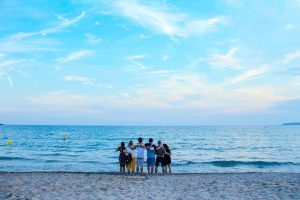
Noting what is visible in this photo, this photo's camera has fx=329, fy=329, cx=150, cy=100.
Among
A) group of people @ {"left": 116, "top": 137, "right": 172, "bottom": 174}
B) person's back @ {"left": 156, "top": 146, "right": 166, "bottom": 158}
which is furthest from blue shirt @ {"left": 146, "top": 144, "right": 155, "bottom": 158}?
person's back @ {"left": 156, "top": 146, "right": 166, "bottom": 158}

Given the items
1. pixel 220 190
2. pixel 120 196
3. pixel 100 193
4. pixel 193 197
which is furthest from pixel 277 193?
pixel 100 193

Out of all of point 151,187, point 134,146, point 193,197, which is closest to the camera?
point 193,197

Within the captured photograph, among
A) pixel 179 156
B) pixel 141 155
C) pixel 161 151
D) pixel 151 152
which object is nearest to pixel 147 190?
pixel 141 155

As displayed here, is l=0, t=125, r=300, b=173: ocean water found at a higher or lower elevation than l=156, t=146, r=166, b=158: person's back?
lower

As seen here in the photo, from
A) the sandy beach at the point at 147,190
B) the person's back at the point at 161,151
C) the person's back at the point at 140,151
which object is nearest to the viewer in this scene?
the sandy beach at the point at 147,190

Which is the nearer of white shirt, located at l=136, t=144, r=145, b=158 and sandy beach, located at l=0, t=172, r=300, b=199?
sandy beach, located at l=0, t=172, r=300, b=199

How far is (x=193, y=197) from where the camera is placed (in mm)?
10531

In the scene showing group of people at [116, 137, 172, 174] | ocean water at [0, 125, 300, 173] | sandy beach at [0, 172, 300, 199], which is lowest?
ocean water at [0, 125, 300, 173]

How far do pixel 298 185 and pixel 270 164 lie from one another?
55.6ft

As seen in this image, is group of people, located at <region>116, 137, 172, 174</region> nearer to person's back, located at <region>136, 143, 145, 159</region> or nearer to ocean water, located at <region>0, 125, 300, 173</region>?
person's back, located at <region>136, 143, 145, 159</region>

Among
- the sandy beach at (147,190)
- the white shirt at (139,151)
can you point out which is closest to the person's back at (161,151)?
the white shirt at (139,151)

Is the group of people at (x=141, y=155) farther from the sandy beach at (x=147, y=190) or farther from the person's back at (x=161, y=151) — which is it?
the sandy beach at (x=147, y=190)

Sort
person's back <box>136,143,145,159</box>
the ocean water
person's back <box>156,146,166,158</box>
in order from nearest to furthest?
person's back <box>136,143,145,159</box> < person's back <box>156,146,166,158</box> < the ocean water

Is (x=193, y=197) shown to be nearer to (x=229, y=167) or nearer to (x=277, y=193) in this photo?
(x=277, y=193)
